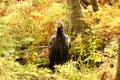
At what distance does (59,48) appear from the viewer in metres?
7.61

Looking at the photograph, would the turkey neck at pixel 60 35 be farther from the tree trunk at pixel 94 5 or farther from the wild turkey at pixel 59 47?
the tree trunk at pixel 94 5

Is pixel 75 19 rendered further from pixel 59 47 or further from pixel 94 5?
pixel 94 5

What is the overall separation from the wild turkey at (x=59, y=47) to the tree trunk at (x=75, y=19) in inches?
53.3

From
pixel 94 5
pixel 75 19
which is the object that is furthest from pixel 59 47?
pixel 94 5

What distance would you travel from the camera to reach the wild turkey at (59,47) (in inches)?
295

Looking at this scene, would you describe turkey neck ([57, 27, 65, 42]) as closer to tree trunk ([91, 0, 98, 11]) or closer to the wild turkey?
the wild turkey

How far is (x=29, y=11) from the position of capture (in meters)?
10.2

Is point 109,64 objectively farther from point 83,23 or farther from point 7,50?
point 83,23

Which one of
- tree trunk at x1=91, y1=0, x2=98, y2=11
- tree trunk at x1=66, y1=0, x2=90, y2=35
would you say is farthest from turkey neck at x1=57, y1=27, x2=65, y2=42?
tree trunk at x1=91, y1=0, x2=98, y2=11

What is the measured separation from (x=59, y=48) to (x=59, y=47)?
25 millimetres

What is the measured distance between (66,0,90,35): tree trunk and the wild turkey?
1.35m

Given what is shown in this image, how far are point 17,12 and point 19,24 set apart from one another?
20.8 inches

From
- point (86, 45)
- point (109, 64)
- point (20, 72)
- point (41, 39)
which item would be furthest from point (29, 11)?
point (20, 72)

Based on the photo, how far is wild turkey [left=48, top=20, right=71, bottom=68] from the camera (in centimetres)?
750
